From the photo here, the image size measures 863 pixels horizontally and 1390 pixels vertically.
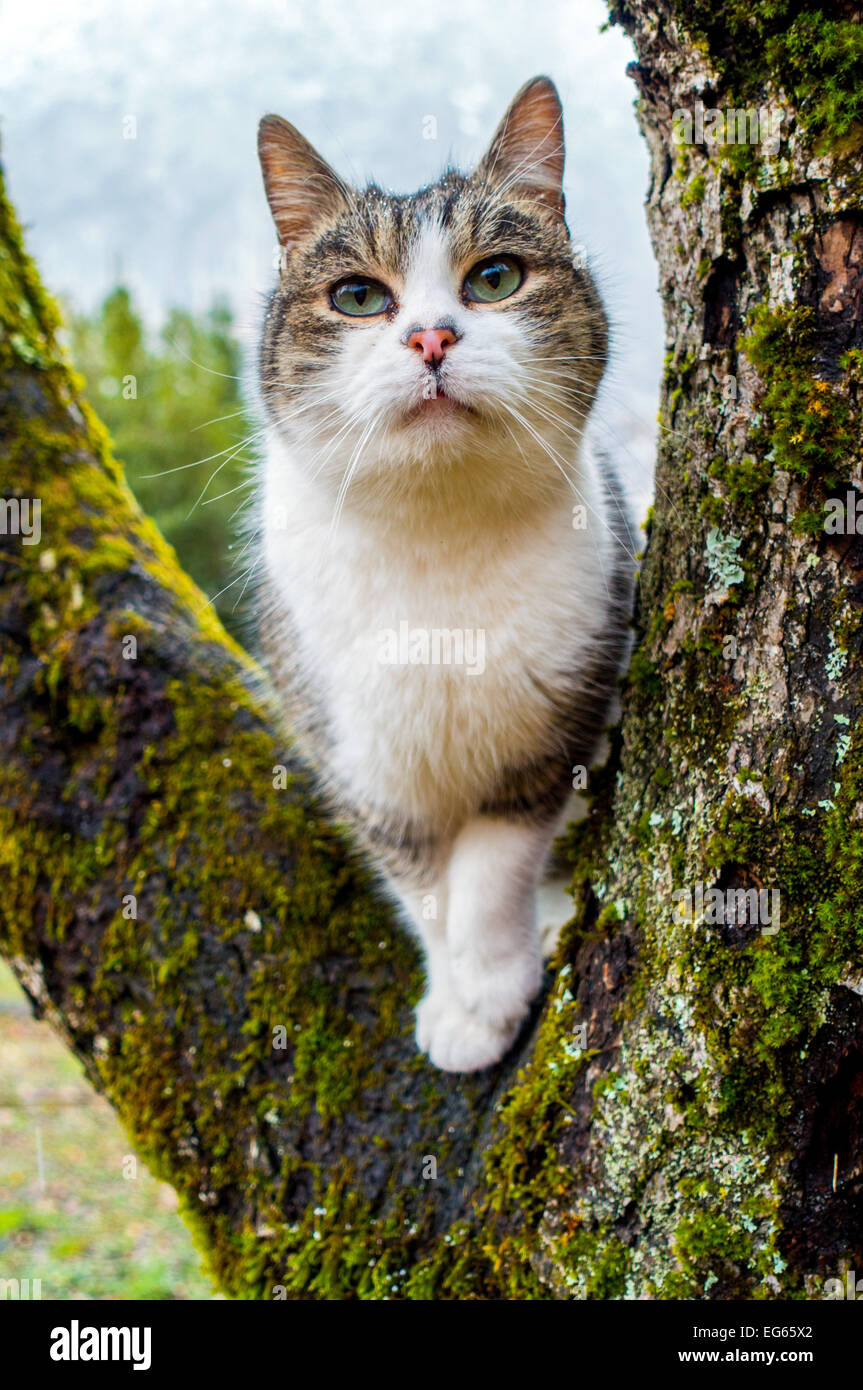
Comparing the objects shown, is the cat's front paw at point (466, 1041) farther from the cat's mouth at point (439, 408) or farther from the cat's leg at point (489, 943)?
the cat's mouth at point (439, 408)

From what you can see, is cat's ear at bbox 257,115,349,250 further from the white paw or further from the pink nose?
the white paw

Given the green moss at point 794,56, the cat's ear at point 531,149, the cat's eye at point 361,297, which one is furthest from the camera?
the cat's ear at point 531,149

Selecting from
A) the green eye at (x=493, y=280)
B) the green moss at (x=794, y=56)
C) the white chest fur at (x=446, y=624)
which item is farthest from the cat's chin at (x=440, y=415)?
the green moss at (x=794, y=56)

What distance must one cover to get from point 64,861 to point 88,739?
26cm

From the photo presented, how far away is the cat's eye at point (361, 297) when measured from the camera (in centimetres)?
176

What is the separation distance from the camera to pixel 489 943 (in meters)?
1.91

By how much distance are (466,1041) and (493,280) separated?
1.40 m

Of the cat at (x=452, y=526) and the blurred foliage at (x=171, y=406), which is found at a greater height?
the blurred foliage at (x=171, y=406)

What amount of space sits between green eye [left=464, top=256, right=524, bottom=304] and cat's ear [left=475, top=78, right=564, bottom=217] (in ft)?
0.75

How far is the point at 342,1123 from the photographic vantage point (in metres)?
1.75

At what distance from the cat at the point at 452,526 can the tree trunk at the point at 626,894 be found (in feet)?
0.69

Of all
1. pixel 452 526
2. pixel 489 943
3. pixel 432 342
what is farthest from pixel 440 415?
pixel 489 943
